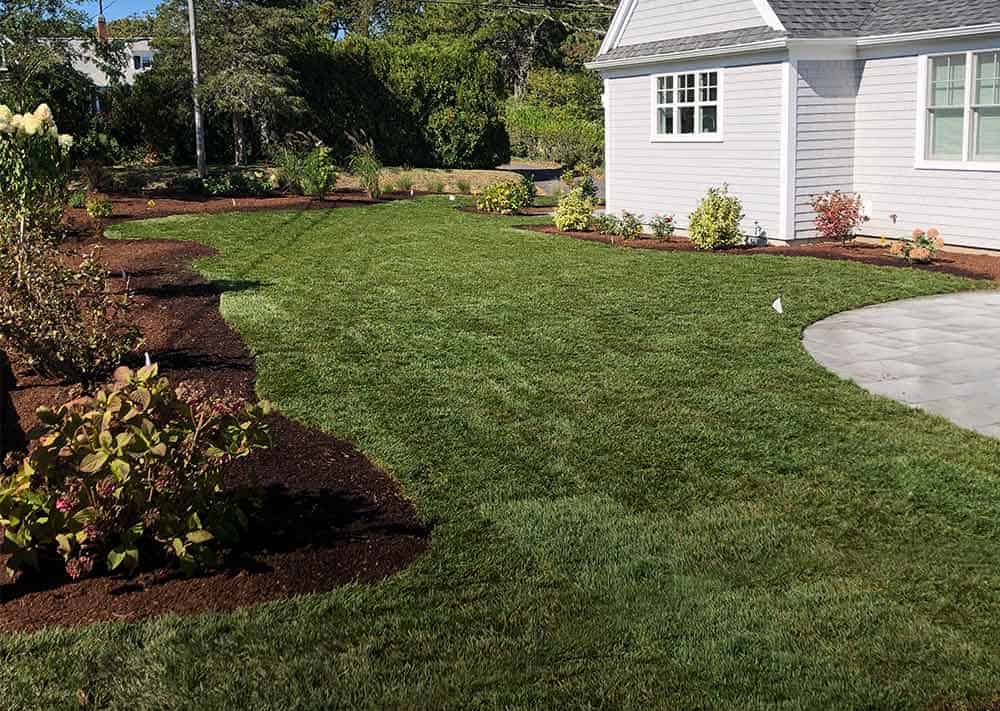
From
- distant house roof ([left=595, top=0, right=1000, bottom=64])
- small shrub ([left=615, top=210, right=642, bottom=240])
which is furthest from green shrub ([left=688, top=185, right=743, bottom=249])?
distant house roof ([left=595, top=0, right=1000, bottom=64])

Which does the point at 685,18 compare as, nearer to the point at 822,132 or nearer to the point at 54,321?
the point at 822,132

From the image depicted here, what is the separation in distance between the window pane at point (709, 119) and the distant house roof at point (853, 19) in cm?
90

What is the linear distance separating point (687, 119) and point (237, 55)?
1232 cm

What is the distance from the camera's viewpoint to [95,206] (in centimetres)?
1661

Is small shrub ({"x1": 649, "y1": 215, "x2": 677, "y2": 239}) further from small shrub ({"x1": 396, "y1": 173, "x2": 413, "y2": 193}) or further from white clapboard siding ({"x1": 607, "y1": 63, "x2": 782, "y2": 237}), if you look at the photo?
small shrub ({"x1": 396, "y1": 173, "x2": 413, "y2": 193})

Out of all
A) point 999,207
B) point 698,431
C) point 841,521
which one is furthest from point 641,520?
point 999,207

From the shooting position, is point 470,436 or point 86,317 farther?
point 86,317

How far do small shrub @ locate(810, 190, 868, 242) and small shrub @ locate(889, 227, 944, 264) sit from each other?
3.71ft

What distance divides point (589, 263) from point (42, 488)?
9.23 meters

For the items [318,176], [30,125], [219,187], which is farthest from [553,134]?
[30,125]

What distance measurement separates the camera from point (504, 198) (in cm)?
1903

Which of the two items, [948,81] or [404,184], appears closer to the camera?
[948,81]

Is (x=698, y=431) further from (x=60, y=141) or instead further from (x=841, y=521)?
(x=60, y=141)

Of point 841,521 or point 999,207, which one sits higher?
point 999,207
